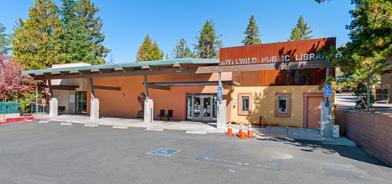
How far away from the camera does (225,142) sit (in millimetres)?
A: 10141

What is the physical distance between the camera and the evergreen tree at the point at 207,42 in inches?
1821

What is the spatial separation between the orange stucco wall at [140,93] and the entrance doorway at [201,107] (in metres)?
0.41

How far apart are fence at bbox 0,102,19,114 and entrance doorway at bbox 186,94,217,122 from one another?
1422cm

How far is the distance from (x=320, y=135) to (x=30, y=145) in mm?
13424

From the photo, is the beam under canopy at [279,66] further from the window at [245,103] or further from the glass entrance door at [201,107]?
the glass entrance door at [201,107]

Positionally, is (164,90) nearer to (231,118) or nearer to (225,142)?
(231,118)

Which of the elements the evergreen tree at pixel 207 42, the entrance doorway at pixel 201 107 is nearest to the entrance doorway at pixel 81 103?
the entrance doorway at pixel 201 107

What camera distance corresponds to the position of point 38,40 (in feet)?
89.6

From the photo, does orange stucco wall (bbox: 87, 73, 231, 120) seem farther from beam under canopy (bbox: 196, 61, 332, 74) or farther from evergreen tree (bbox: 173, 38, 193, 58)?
evergreen tree (bbox: 173, 38, 193, 58)

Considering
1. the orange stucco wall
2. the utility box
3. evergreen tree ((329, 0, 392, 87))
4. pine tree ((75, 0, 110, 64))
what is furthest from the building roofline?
pine tree ((75, 0, 110, 64))

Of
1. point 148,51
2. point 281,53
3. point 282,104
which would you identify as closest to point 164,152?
Answer: point 281,53

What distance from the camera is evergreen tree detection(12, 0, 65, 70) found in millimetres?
26833

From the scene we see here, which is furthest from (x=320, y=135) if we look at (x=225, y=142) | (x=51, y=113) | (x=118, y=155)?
(x=51, y=113)

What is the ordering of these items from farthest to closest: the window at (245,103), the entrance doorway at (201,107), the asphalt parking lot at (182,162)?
the entrance doorway at (201,107) → the window at (245,103) → the asphalt parking lot at (182,162)
